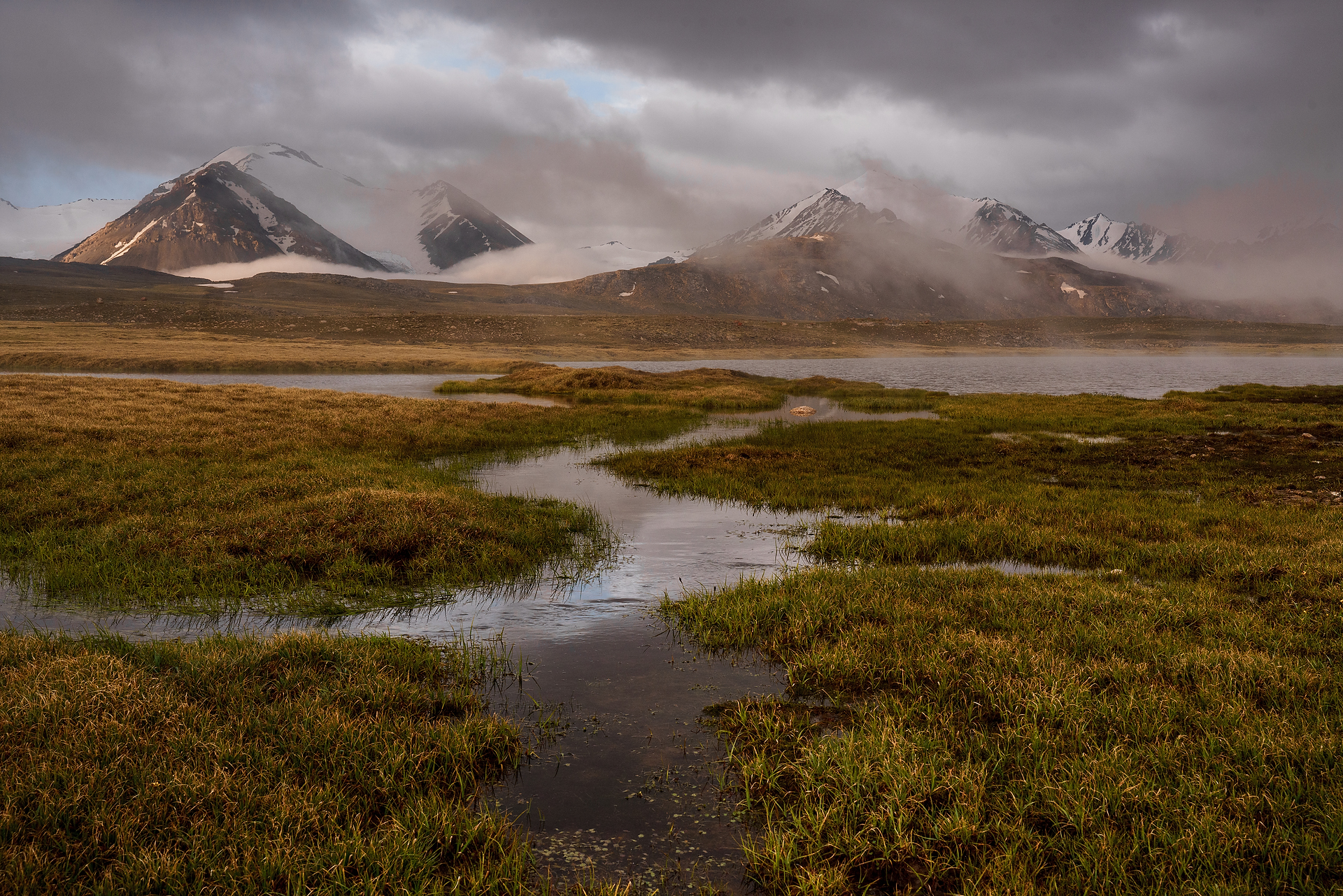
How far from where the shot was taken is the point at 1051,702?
7488mm

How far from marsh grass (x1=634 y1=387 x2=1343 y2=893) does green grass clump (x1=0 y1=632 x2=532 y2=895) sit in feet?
8.17

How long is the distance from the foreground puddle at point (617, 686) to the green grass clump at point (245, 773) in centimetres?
56

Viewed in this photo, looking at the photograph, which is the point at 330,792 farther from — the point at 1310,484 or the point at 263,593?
the point at 1310,484

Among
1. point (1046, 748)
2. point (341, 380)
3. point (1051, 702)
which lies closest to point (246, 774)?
point (1046, 748)

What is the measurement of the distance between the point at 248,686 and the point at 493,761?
2990mm

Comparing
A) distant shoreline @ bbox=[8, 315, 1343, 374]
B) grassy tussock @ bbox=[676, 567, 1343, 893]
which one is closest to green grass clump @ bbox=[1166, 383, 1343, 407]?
grassy tussock @ bbox=[676, 567, 1343, 893]

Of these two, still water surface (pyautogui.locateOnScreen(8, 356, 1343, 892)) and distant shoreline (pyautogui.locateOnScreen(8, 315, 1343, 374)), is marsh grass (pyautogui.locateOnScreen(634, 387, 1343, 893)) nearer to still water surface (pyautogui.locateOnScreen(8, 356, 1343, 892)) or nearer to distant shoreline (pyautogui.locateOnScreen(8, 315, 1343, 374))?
still water surface (pyautogui.locateOnScreen(8, 356, 1343, 892))

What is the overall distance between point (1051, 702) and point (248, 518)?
1466cm

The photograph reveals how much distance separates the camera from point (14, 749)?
20.5 ft

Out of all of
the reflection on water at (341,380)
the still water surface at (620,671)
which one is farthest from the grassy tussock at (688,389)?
the still water surface at (620,671)

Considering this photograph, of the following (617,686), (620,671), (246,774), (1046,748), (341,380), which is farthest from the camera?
(341,380)

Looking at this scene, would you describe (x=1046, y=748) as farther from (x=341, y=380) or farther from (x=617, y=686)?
(x=341, y=380)

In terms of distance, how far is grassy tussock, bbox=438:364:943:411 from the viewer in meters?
Answer: 52.7

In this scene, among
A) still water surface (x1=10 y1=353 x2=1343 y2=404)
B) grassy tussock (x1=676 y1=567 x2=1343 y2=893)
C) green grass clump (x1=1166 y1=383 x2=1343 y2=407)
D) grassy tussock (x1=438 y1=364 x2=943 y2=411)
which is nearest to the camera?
grassy tussock (x1=676 y1=567 x2=1343 y2=893)
